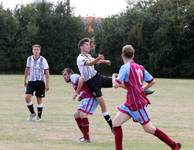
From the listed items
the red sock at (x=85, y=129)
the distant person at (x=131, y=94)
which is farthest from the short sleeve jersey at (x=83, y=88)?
the distant person at (x=131, y=94)

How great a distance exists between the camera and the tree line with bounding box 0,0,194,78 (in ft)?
201

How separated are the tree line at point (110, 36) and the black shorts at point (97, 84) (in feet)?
160

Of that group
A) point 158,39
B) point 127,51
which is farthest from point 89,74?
point 158,39

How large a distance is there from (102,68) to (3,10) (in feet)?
42.7

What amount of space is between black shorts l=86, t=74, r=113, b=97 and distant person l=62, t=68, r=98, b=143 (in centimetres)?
9

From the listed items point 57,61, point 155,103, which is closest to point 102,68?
point 57,61

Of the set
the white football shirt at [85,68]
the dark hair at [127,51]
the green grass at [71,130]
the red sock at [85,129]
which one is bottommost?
the green grass at [71,130]

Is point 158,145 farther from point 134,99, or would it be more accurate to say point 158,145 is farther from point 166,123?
point 166,123

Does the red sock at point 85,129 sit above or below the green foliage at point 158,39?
above

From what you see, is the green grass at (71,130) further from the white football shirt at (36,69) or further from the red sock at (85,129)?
the white football shirt at (36,69)

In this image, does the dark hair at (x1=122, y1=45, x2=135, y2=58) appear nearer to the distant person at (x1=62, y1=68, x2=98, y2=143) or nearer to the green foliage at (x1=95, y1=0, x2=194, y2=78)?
the distant person at (x1=62, y1=68, x2=98, y2=143)

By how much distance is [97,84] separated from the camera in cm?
1183

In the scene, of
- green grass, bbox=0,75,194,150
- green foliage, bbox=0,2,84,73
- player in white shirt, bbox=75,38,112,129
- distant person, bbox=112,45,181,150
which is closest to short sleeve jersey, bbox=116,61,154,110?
A: distant person, bbox=112,45,181,150

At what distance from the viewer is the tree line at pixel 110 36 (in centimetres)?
6112
